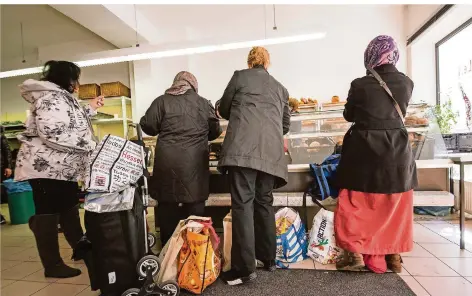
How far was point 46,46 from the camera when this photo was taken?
6645 millimetres

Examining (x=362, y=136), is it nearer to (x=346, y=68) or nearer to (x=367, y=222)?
(x=367, y=222)

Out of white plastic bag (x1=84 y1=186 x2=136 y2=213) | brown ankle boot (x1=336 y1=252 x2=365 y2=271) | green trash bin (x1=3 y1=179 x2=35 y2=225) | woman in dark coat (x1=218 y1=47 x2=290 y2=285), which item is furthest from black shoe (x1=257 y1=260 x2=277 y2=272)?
green trash bin (x1=3 y1=179 x2=35 y2=225)

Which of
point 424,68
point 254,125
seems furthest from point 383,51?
point 424,68

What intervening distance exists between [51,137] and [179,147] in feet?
2.90

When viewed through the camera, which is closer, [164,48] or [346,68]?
[164,48]

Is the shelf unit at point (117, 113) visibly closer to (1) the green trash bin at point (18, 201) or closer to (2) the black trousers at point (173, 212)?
(1) the green trash bin at point (18, 201)

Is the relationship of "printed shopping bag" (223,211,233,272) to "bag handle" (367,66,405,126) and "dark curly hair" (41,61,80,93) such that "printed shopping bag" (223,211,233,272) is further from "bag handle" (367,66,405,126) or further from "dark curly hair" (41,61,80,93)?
"dark curly hair" (41,61,80,93)

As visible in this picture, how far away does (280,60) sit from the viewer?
597 cm

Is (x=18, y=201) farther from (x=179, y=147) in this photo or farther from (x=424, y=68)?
(x=424, y=68)

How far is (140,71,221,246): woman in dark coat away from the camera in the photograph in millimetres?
2229

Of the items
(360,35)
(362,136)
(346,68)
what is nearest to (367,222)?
(362,136)

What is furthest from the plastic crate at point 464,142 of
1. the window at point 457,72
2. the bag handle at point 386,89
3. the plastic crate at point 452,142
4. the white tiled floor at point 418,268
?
the bag handle at point 386,89

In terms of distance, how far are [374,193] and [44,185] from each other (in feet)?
7.71

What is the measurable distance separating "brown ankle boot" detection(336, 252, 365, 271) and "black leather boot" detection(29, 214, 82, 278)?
2054mm
